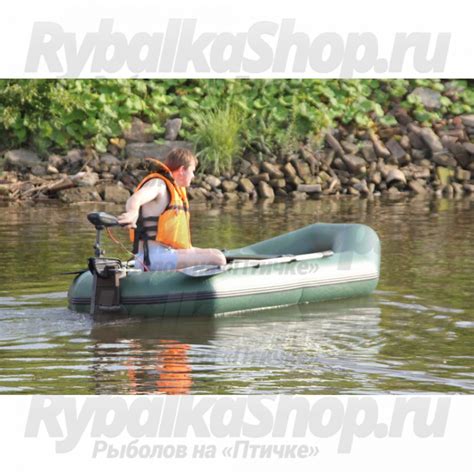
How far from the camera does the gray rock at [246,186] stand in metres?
19.5

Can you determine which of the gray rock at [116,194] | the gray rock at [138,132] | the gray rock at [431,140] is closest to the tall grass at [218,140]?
the gray rock at [138,132]

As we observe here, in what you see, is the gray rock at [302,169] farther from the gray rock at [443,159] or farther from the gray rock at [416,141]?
the gray rock at [443,159]

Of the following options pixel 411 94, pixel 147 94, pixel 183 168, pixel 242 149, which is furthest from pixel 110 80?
pixel 183 168

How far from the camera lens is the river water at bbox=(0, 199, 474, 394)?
27.4ft

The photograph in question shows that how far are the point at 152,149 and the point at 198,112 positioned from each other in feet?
2.92

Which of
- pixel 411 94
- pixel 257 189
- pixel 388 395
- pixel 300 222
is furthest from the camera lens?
pixel 411 94

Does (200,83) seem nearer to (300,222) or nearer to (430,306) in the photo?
(300,222)

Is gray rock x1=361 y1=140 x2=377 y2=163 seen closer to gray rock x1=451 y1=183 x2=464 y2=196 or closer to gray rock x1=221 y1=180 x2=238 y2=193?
gray rock x1=451 y1=183 x2=464 y2=196

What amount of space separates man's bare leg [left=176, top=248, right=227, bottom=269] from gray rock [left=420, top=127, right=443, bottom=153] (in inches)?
409

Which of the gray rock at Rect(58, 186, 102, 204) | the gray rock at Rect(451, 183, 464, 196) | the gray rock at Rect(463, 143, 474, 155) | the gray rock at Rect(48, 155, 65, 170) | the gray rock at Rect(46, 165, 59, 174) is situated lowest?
the gray rock at Rect(58, 186, 102, 204)

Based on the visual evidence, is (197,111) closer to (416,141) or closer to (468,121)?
(416,141)

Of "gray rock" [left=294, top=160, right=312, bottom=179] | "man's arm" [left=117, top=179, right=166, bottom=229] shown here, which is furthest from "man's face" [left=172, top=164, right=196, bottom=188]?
Answer: "gray rock" [left=294, top=160, right=312, bottom=179]

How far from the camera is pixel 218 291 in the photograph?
10406mm

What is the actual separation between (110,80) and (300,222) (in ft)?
16.5
